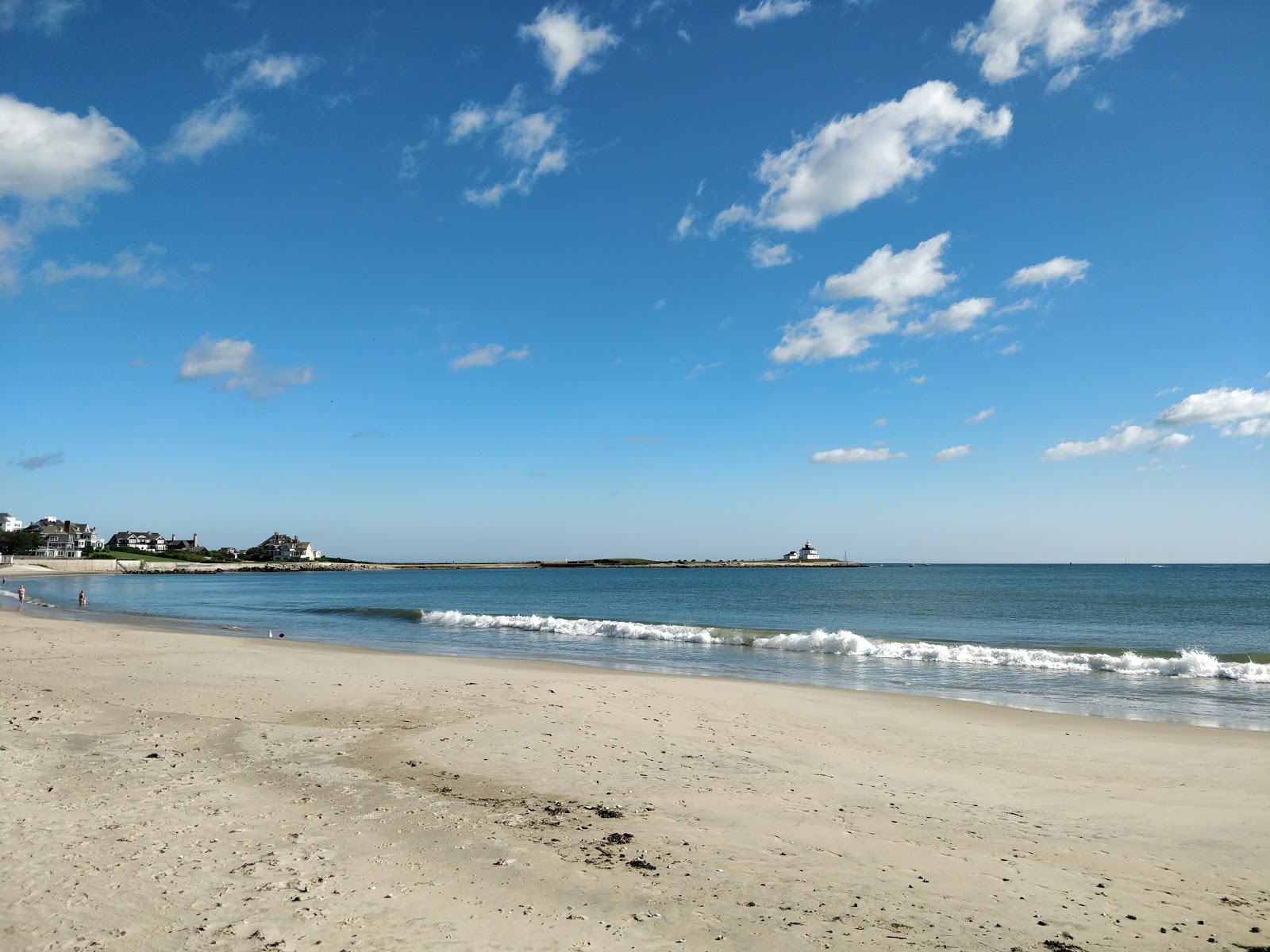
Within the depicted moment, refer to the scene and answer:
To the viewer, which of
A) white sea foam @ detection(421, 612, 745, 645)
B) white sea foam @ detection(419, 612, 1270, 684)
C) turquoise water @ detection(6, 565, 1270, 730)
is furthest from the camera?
white sea foam @ detection(421, 612, 745, 645)

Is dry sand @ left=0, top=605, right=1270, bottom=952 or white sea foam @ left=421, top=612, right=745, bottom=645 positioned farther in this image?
white sea foam @ left=421, top=612, right=745, bottom=645

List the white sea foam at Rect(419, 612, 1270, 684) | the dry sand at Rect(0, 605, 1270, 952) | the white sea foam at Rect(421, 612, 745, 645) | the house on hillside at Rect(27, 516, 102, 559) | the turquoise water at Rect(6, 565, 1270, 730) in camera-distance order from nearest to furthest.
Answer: the dry sand at Rect(0, 605, 1270, 952)
the turquoise water at Rect(6, 565, 1270, 730)
the white sea foam at Rect(419, 612, 1270, 684)
the white sea foam at Rect(421, 612, 745, 645)
the house on hillside at Rect(27, 516, 102, 559)

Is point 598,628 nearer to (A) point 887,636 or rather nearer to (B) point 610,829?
(A) point 887,636

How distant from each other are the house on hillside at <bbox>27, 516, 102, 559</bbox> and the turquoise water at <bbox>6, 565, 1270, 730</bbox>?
4349 inches

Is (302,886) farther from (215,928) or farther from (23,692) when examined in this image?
(23,692)

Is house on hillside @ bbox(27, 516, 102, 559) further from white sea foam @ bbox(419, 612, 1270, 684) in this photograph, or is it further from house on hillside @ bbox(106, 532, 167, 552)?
white sea foam @ bbox(419, 612, 1270, 684)

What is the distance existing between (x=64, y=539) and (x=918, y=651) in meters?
188

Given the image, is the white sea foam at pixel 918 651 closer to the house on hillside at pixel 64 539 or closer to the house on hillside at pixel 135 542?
the house on hillside at pixel 64 539

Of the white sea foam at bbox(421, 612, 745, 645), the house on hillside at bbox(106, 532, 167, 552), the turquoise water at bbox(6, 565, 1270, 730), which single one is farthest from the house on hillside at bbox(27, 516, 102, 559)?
the white sea foam at bbox(421, 612, 745, 645)

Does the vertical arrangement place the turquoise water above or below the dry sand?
below

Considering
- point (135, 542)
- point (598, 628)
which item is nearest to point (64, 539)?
point (135, 542)

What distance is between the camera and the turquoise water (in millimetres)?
19141

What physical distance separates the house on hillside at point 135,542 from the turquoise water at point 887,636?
483ft

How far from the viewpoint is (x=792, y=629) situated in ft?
121
